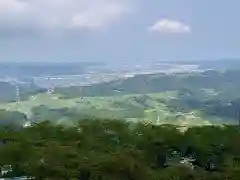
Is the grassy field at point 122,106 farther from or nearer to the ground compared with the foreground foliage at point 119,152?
nearer to the ground

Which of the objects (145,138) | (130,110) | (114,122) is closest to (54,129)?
(114,122)

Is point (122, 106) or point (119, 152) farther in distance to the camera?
point (122, 106)

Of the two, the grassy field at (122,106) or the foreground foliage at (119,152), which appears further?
the grassy field at (122,106)

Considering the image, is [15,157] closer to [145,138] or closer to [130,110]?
[145,138]

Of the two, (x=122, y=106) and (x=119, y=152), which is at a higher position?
(x=119, y=152)

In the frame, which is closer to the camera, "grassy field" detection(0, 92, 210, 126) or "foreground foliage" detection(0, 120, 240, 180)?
"foreground foliage" detection(0, 120, 240, 180)
